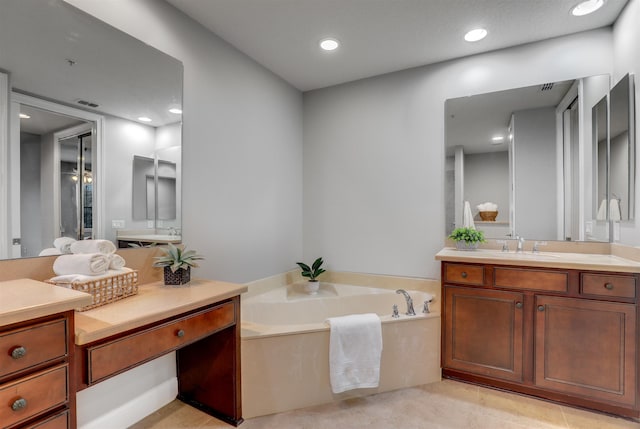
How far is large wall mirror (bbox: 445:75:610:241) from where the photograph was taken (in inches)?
92.4

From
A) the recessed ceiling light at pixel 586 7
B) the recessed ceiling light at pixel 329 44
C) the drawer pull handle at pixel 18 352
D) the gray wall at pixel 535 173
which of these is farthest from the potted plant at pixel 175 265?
the recessed ceiling light at pixel 586 7

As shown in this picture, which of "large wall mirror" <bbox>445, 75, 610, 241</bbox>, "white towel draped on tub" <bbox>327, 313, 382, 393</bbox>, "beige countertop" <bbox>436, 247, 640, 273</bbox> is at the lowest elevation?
"white towel draped on tub" <bbox>327, 313, 382, 393</bbox>

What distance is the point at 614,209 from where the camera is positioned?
2.10 meters

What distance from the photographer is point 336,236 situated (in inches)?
127

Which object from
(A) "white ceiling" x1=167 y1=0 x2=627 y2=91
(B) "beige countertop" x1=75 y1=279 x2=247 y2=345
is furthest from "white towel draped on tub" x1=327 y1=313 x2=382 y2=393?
(A) "white ceiling" x1=167 y1=0 x2=627 y2=91

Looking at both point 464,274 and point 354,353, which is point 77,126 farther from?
point 464,274

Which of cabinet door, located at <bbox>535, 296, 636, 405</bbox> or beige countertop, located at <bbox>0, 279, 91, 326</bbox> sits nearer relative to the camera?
beige countertop, located at <bbox>0, 279, 91, 326</bbox>

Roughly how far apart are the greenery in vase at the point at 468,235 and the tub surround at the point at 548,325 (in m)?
0.21

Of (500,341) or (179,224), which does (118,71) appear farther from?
(500,341)

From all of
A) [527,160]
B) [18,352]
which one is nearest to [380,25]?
[527,160]

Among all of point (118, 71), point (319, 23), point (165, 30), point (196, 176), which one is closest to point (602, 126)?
point (319, 23)

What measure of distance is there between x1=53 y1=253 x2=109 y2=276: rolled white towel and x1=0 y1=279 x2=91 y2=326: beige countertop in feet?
0.59

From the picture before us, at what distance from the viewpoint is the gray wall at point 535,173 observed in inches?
96.7

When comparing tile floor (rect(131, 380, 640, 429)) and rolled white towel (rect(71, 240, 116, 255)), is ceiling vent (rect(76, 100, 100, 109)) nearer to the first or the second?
rolled white towel (rect(71, 240, 116, 255))
